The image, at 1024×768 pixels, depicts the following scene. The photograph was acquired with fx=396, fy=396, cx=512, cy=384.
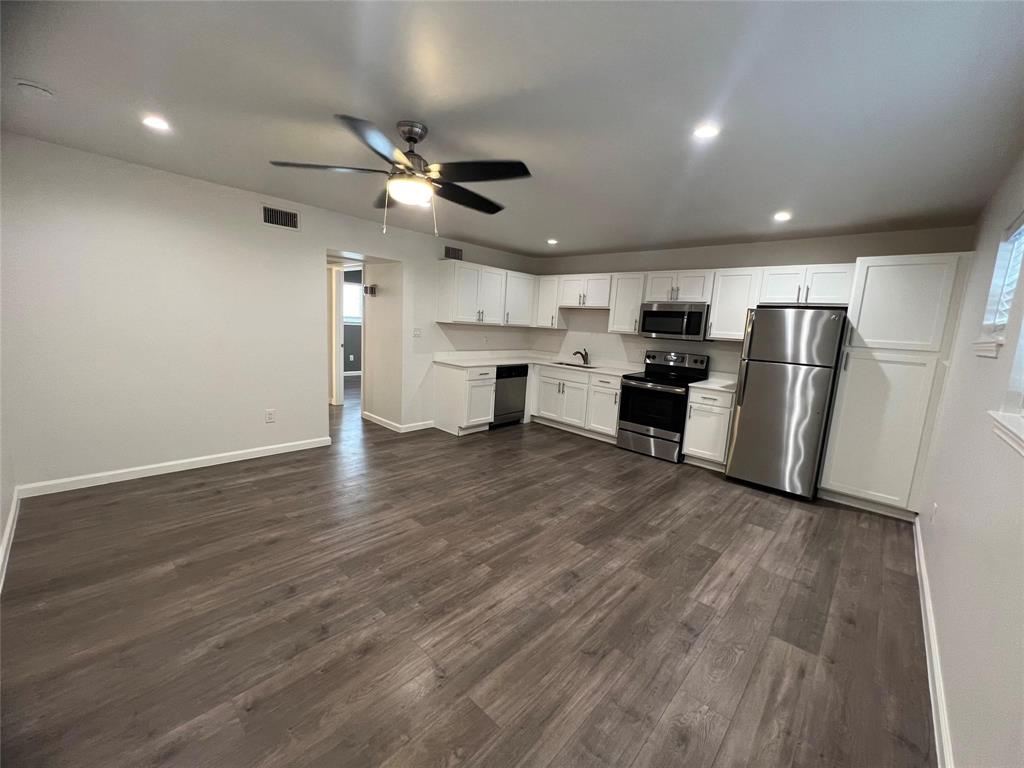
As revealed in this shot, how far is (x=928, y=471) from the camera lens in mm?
3135

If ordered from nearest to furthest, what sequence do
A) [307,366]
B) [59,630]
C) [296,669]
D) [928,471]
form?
[296,669], [59,630], [928,471], [307,366]

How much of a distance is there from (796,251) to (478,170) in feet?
12.8

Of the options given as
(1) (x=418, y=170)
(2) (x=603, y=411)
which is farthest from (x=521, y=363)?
(1) (x=418, y=170)

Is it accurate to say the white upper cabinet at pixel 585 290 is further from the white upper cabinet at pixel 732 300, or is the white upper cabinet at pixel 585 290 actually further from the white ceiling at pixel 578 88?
the white ceiling at pixel 578 88

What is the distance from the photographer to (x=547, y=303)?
6199 millimetres

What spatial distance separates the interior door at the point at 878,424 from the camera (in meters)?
3.33

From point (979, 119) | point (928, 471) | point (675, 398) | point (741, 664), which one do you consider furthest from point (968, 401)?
point (675, 398)

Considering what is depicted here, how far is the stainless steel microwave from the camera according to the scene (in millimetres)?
4625

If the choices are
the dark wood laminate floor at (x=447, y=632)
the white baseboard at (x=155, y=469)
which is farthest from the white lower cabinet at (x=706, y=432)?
the white baseboard at (x=155, y=469)

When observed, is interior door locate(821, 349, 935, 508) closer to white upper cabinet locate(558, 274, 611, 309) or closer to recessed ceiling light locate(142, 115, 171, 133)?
white upper cabinet locate(558, 274, 611, 309)

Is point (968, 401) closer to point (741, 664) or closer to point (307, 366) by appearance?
point (741, 664)

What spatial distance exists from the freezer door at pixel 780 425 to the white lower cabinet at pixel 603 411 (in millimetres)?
1427

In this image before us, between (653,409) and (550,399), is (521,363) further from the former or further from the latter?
(653,409)

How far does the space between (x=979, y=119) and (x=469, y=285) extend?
449 cm
